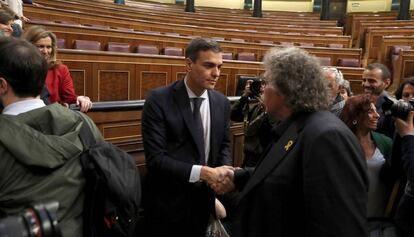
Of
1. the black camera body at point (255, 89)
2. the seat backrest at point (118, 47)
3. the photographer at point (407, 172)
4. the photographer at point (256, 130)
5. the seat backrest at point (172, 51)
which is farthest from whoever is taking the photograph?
the seat backrest at point (172, 51)

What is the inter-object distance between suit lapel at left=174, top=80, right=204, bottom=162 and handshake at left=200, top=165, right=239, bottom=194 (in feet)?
0.34

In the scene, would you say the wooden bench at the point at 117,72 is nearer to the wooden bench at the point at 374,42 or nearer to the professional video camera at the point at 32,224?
the professional video camera at the point at 32,224

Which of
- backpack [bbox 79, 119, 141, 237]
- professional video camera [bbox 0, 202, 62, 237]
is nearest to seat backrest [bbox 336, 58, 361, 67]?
backpack [bbox 79, 119, 141, 237]

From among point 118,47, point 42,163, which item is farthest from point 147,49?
point 42,163

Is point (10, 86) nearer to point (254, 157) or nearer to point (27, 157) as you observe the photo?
point (27, 157)

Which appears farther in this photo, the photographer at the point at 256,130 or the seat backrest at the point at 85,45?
the seat backrest at the point at 85,45

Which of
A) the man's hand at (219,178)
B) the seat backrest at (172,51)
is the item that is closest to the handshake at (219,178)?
the man's hand at (219,178)

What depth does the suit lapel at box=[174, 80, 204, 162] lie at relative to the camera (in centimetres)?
121

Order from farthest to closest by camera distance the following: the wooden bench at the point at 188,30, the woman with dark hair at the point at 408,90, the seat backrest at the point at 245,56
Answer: the seat backrest at the point at 245,56, the wooden bench at the point at 188,30, the woman with dark hair at the point at 408,90

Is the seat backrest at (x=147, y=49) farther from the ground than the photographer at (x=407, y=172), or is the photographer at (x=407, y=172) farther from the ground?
the seat backrest at (x=147, y=49)

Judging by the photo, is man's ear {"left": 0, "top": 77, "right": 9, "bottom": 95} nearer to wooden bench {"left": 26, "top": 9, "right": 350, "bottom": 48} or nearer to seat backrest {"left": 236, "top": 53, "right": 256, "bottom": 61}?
wooden bench {"left": 26, "top": 9, "right": 350, "bottom": 48}

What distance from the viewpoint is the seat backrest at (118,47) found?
3482 mm

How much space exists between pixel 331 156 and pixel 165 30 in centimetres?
483

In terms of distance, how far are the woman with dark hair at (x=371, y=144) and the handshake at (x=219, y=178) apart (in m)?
0.52
